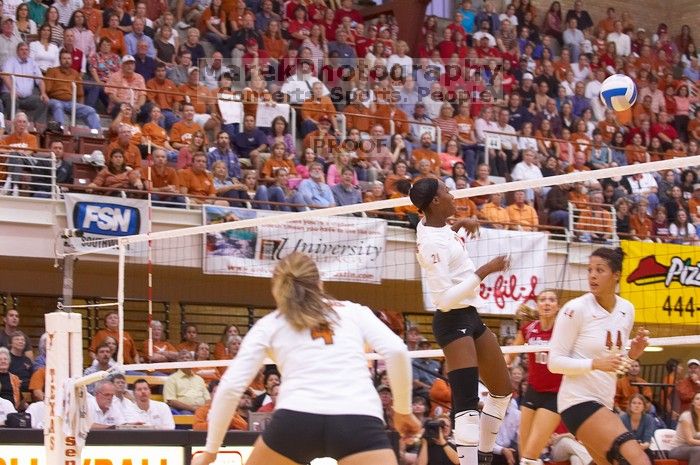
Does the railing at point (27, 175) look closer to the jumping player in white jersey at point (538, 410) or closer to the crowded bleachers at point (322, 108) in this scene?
the crowded bleachers at point (322, 108)

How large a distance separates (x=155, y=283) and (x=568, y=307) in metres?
10.4

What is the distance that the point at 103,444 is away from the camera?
9.36m

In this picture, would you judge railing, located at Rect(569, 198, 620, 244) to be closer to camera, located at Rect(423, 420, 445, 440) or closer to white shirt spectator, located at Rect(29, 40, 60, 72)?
camera, located at Rect(423, 420, 445, 440)

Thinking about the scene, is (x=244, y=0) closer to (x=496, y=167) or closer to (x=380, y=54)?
(x=380, y=54)

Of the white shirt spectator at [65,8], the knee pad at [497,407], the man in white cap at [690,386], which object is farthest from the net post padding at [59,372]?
the man in white cap at [690,386]

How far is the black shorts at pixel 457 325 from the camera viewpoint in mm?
7363

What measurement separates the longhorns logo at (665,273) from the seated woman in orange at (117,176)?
661 centimetres

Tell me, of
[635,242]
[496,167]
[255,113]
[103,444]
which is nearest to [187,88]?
[255,113]

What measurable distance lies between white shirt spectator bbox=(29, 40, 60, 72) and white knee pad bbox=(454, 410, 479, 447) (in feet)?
33.0

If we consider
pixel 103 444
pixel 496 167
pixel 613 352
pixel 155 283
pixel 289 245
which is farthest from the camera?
pixel 496 167

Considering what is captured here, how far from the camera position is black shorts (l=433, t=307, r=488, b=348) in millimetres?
7363

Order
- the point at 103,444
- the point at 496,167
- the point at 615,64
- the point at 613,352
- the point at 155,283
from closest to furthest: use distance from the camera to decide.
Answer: the point at 613,352
the point at 103,444
the point at 155,283
the point at 496,167
the point at 615,64

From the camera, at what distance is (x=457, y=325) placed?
24.2 feet

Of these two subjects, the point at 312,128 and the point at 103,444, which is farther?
the point at 312,128
